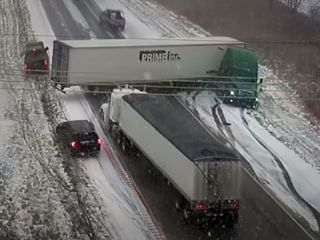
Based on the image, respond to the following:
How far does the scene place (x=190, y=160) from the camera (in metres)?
21.5

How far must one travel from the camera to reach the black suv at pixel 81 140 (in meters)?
27.8

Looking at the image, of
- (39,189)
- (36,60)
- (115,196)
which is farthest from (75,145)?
(36,60)

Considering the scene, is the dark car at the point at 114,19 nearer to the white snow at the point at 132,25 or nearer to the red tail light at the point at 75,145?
the white snow at the point at 132,25

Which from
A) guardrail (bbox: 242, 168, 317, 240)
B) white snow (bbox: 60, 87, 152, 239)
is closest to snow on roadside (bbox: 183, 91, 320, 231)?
guardrail (bbox: 242, 168, 317, 240)

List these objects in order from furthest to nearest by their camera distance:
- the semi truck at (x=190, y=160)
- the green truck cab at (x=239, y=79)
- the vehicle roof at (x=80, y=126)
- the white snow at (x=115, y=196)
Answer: the green truck cab at (x=239, y=79) → the vehicle roof at (x=80, y=126) → the white snow at (x=115, y=196) → the semi truck at (x=190, y=160)

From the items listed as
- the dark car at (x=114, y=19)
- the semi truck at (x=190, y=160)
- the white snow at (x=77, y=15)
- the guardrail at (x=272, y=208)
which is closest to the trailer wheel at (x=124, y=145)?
the semi truck at (x=190, y=160)

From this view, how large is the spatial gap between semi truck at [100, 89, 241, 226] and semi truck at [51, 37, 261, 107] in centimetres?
955

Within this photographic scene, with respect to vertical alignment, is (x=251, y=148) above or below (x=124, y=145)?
above

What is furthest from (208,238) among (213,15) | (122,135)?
→ (213,15)

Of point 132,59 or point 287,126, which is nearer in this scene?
point 287,126

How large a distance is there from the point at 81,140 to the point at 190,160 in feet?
26.0

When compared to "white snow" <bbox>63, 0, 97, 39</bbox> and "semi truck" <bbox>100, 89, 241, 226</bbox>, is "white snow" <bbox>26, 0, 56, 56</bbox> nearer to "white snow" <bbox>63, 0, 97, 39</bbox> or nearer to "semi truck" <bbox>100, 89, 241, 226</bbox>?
"white snow" <bbox>63, 0, 97, 39</bbox>

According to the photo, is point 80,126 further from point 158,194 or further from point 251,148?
point 251,148

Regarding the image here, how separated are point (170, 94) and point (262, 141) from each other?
7.45 m
